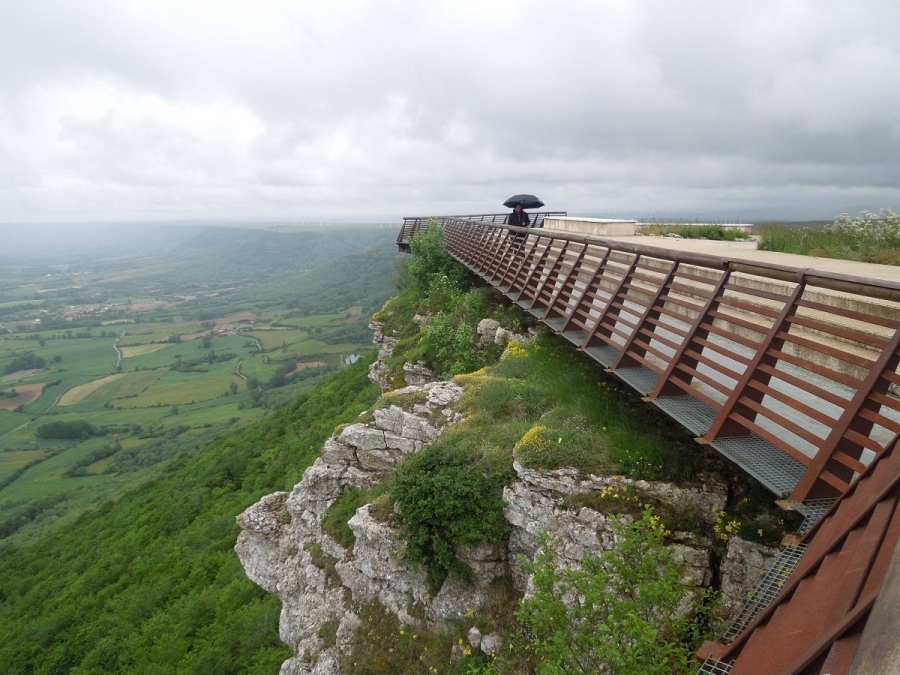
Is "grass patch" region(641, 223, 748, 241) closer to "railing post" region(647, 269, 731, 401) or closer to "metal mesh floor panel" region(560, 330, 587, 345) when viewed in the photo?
"metal mesh floor panel" region(560, 330, 587, 345)

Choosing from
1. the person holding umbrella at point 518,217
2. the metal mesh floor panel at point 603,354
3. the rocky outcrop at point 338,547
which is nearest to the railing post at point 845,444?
the metal mesh floor panel at point 603,354

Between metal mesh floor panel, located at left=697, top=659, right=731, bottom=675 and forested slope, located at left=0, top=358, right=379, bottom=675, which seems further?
forested slope, located at left=0, top=358, right=379, bottom=675

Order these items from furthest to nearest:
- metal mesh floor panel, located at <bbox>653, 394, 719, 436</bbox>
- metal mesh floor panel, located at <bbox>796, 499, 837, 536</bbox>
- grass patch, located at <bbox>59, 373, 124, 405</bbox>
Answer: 1. grass patch, located at <bbox>59, 373, 124, 405</bbox>
2. metal mesh floor panel, located at <bbox>653, 394, 719, 436</bbox>
3. metal mesh floor panel, located at <bbox>796, 499, 837, 536</bbox>

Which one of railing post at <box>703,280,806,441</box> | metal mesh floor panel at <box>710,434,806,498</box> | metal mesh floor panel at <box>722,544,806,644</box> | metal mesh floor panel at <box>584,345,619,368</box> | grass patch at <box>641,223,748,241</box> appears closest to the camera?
metal mesh floor panel at <box>722,544,806,644</box>

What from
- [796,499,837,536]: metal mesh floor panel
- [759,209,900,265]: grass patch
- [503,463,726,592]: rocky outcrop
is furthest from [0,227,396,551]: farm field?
[796,499,837,536]: metal mesh floor panel

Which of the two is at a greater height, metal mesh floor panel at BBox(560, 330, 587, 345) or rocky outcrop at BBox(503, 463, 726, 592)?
metal mesh floor panel at BBox(560, 330, 587, 345)

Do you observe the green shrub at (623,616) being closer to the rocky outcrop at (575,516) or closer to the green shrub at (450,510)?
the rocky outcrop at (575,516)

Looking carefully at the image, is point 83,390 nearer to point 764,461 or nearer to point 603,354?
point 603,354
